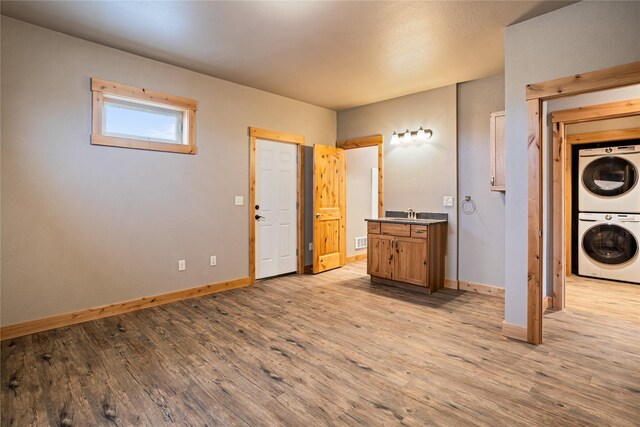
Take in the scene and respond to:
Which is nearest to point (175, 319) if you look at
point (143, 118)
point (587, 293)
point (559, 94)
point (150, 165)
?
point (150, 165)

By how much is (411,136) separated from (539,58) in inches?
81.4

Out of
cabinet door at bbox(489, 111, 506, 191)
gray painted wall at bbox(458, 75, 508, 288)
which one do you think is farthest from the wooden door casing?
cabinet door at bbox(489, 111, 506, 191)

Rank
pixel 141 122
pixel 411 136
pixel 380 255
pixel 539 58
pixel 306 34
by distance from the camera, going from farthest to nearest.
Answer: pixel 411 136, pixel 380 255, pixel 141 122, pixel 306 34, pixel 539 58

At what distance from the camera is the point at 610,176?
4.59 meters

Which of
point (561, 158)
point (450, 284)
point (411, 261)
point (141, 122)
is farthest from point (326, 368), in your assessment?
point (561, 158)

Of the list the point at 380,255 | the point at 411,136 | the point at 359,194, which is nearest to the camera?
the point at 380,255

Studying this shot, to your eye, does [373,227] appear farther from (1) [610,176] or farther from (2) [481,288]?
(1) [610,176]

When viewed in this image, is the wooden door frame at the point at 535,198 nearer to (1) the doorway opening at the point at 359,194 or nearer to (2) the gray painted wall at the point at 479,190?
(2) the gray painted wall at the point at 479,190

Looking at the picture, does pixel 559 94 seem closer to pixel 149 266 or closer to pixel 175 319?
pixel 175 319

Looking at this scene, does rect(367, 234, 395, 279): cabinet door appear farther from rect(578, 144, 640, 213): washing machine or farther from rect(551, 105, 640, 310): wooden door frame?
rect(578, 144, 640, 213): washing machine

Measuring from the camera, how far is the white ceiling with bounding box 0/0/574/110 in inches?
102

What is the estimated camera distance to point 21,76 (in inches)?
112

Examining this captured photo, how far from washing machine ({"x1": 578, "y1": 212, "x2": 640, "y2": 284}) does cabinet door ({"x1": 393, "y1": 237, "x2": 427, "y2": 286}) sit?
2.68m

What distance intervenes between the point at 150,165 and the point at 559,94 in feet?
12.8
